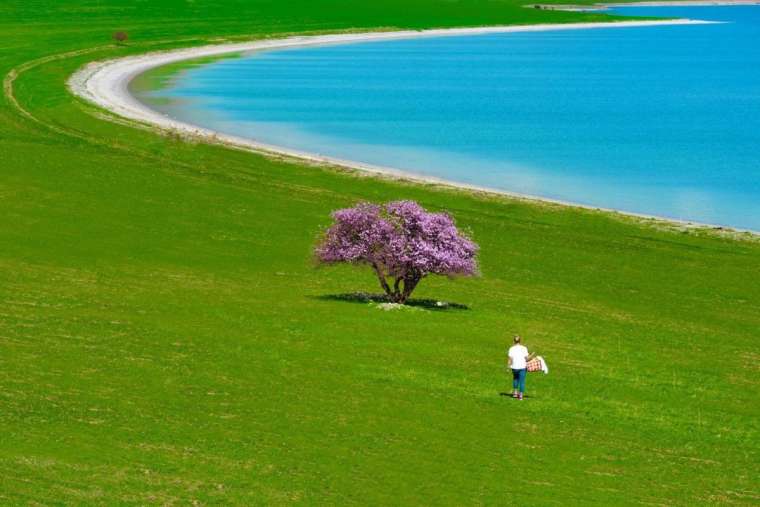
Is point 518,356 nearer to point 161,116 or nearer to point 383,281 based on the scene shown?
point 383,281

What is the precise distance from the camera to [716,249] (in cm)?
6362

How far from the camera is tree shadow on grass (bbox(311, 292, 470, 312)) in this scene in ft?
155

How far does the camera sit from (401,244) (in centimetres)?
4553

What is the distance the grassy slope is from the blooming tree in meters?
1.65

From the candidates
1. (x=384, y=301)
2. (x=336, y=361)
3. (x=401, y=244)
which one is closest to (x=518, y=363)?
(x=336, y=361)

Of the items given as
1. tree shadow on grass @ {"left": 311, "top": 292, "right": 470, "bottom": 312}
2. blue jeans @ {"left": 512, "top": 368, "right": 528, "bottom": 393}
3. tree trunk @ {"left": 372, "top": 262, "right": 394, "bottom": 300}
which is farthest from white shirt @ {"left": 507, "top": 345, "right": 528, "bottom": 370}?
tree trunk @ {"left": 372, "top": 262, "right": 394, "bottom": 300}

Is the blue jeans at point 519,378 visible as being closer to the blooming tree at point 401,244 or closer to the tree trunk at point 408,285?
the blooming tree at point 401,244

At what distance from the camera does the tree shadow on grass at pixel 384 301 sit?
47.3 metres

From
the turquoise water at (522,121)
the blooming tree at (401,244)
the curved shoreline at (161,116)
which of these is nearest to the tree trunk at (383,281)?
the blooming tree at (401,244)

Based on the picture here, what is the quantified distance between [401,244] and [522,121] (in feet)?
267

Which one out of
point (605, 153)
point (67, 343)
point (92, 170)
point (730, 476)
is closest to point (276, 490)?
point (730, 476)

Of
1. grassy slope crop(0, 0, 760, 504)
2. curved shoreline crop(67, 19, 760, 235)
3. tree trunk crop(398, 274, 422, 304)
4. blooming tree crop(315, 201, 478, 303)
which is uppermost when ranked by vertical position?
curved shoreline crop(67, 19, 760, 235)

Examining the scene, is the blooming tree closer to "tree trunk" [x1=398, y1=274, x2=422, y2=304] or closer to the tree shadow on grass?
"tree trunk" [x1=398, y1=274, x2=422, y2=304]

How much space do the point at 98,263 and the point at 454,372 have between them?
18607 mm
